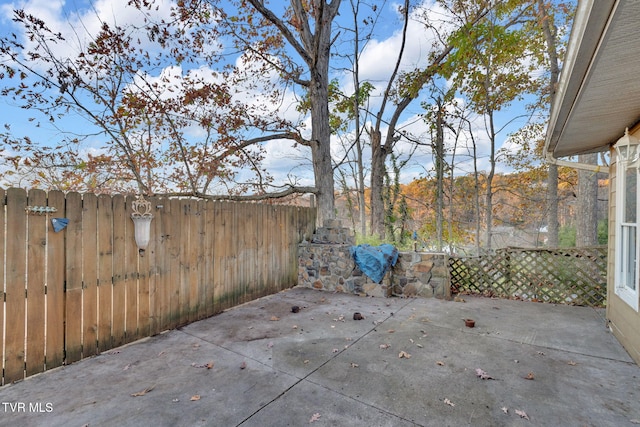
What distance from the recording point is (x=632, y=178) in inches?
108

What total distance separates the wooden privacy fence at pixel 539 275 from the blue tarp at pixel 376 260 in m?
1.12

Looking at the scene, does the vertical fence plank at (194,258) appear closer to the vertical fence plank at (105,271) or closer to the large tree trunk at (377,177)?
the vertical fence plank at (105,271)

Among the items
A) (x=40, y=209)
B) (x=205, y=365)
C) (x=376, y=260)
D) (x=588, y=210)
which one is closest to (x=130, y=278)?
(x=40, y=209)

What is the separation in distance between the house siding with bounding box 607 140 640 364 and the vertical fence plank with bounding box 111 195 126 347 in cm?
477

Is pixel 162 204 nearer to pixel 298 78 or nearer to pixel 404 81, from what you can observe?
pixel 298 78

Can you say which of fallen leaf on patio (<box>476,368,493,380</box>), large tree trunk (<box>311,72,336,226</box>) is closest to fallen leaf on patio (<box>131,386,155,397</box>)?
fallen leaf on patio (<box>476,368,493,380</box>)

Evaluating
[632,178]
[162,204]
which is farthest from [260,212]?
[632,178]

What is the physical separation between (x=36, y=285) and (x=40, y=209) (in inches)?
24.8

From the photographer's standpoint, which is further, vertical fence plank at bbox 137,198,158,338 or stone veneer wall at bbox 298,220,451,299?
stone veneer wall at bbox 298,220,451,299

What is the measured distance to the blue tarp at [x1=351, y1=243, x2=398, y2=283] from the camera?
483 centimetres

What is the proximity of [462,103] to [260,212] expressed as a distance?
7171 millimetres

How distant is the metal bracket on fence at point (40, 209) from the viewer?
2.43 metres

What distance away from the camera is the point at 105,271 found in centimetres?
291

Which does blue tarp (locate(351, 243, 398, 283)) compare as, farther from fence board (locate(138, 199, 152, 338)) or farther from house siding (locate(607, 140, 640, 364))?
fence board (locate(138, 199, 152, 338))
